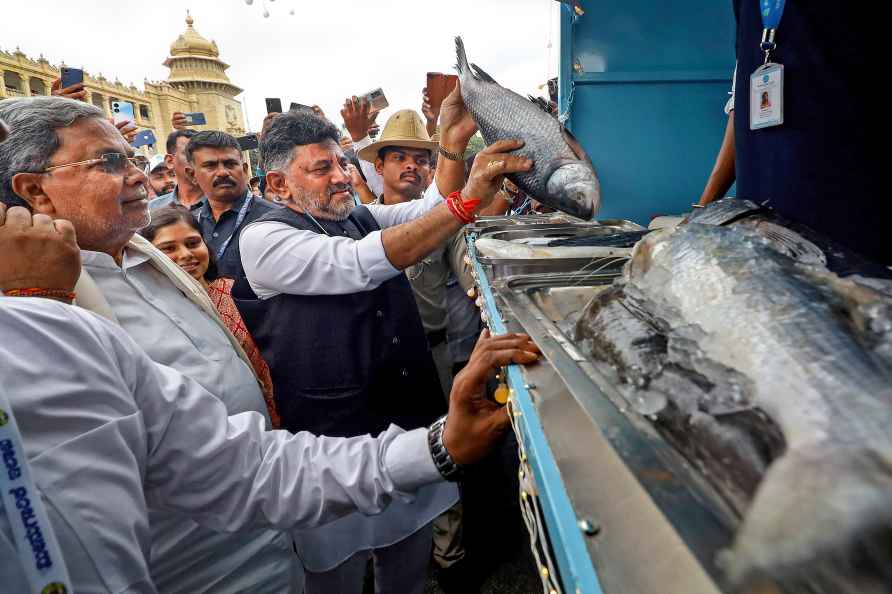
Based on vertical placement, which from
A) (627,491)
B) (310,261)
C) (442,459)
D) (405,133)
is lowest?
(442,459)

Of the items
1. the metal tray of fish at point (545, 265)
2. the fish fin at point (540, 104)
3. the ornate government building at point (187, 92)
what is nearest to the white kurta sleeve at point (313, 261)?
the metal tray of fish at point (545, 265)

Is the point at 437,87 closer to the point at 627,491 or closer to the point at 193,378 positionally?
the point at 193,378

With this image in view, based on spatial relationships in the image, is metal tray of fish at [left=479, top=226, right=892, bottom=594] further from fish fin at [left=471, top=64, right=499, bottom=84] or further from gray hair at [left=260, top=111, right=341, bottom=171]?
gray hair at [left=260, top=111, right=341, bottom=171]

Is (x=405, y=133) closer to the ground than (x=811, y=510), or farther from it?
farther from it

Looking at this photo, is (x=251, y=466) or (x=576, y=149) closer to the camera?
(x=251, y=466)

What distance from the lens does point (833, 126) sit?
1.23 metres

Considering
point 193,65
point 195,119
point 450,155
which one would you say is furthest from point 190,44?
point 450,155

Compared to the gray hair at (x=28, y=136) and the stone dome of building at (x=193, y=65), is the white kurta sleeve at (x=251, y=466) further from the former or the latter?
the stone dome of building at (x=193, y=65)

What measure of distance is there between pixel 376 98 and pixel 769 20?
11.1 ft

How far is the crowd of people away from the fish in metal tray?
10.4 inches

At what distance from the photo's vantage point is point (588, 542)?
0.53m

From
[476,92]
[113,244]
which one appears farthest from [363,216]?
[113,244]

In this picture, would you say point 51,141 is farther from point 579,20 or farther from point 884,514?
point 579,20

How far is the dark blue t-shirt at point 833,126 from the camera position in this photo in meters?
1.16
